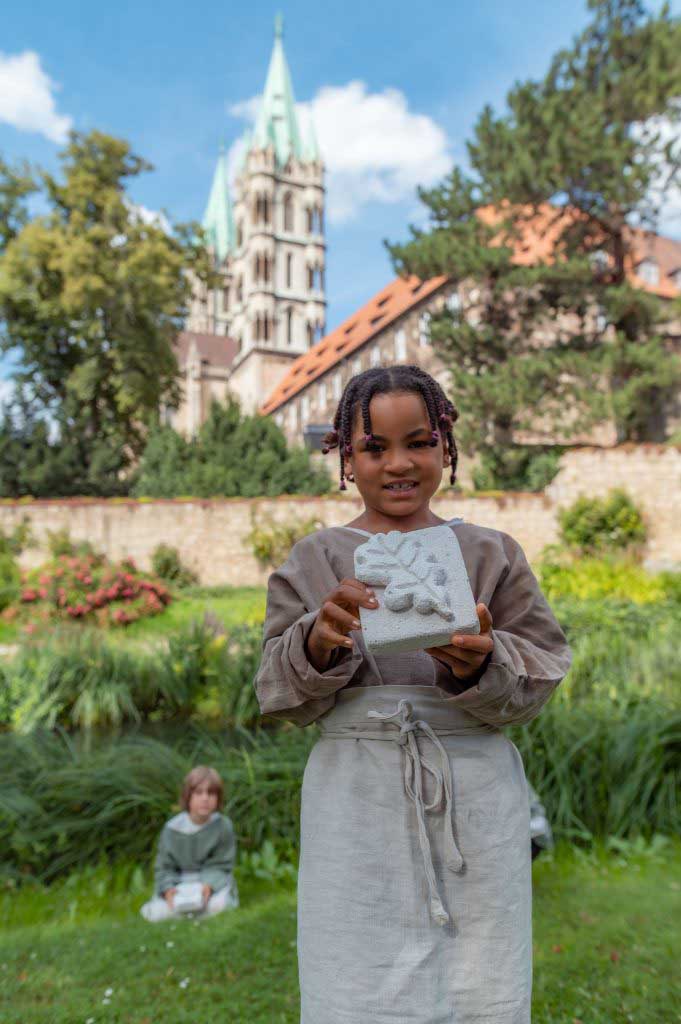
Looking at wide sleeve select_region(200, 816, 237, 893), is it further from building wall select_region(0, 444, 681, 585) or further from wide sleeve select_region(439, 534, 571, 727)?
building wall select_region(0, 444, 681, 585)

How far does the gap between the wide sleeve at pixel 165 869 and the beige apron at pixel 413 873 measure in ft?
7.92

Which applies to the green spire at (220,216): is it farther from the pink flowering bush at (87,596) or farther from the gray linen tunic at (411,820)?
the gray linen tunic at (411,820)

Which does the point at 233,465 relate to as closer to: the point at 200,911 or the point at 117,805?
the point at 117,805

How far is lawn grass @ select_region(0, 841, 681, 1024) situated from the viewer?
265 centimetres

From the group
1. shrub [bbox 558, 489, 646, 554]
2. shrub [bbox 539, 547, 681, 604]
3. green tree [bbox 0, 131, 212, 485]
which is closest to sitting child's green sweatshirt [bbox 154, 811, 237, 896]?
shrub [bbox 539, 547, 681, 604]

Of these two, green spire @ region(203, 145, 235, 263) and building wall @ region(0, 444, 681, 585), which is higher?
green spire @ region(203, 145, 235, 263)

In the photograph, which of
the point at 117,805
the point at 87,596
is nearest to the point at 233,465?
the point at 87,596

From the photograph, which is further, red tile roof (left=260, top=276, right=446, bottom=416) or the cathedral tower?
the cathedral tower

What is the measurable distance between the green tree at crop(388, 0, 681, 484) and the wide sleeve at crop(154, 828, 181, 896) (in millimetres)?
15439

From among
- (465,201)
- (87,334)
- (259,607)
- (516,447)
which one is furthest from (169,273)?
(259,607)

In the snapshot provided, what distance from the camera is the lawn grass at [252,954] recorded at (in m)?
2.65

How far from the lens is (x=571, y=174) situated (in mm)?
18000

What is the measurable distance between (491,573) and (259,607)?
38.9 feet

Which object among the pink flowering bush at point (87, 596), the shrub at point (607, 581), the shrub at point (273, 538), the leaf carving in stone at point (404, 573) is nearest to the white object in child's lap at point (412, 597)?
the leaf carving in stone at point (404, 573)
